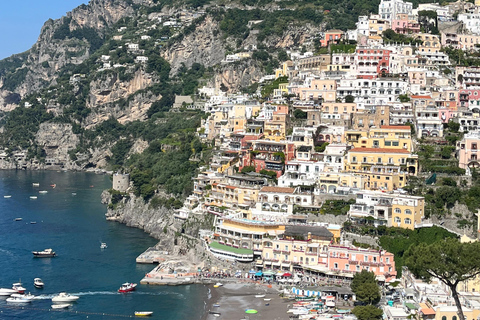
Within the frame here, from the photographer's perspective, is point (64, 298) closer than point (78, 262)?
Yes

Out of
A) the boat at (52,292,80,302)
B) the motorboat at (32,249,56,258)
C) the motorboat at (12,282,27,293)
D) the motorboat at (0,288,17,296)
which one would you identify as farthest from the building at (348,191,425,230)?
the motorboat at (32,249,56,258)

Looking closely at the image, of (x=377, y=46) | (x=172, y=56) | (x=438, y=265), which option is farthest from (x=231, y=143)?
(x=172, y=56)

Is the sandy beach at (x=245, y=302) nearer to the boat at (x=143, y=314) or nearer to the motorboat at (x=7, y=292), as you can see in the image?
the boat at (x=143, y=314)

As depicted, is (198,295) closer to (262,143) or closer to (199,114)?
(262,143)

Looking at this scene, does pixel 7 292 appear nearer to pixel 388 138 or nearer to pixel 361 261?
pixel 361 261

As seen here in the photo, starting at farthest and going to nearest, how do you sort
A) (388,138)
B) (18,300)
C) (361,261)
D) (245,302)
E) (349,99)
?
1. (349,99)
2. (388,138)
3. (18,300)
4. (361,261)
5. (245,302)

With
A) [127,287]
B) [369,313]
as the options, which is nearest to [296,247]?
[369,313]

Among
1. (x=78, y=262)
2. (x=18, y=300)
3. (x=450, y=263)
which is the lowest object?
(x=18, y=300)
